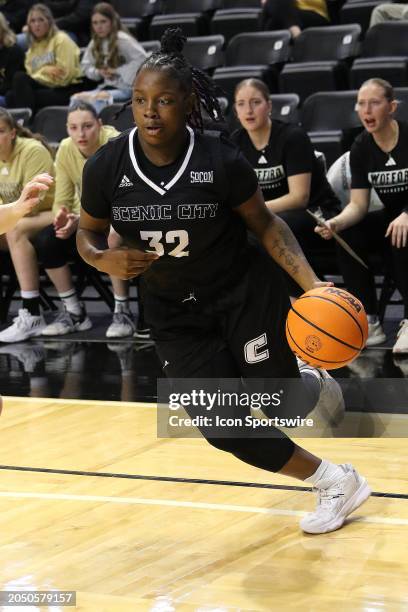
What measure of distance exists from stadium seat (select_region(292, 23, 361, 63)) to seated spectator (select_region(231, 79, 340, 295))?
8.05ft

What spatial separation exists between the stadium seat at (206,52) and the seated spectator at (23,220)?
2364mm

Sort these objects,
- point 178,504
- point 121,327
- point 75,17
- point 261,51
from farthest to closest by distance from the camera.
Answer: point 75,17, point 261,51, point 121,327, point 178,504

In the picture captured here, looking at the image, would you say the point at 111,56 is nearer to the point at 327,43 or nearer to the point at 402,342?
the point at 327,43

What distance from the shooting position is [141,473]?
4.48 meters

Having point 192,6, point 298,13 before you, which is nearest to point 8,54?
point 192,6

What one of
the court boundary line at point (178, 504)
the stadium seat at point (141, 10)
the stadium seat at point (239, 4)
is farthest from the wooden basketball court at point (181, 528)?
the stadium seat at point (141, 10)

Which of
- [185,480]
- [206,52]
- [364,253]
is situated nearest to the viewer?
[185,480]

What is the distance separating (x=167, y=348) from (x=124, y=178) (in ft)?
2.03

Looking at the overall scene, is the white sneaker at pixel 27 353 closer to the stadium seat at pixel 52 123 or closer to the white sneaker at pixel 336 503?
the stadium seat at pixel 52 123

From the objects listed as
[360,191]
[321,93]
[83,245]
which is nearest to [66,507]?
[83,245]

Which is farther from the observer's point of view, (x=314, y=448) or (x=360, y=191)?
(x=360, y=191)

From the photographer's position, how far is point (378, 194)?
6.69 metres

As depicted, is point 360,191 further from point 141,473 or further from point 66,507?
point 66,507

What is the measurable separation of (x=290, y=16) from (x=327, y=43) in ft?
2.49
